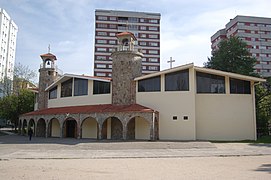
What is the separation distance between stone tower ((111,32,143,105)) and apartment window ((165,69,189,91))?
3389mm

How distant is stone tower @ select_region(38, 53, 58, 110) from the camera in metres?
34.2

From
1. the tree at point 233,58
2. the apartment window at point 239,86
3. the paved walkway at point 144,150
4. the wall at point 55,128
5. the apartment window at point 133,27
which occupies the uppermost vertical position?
the apartment window at point 133,27

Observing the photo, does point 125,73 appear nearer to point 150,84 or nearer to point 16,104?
point 150,84

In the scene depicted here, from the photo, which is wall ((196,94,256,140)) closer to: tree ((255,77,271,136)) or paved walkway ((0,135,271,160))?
paved walkway ((0,135,271,160))

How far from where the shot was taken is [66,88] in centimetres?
3100

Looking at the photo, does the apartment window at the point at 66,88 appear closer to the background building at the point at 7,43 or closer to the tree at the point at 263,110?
the tree at the point at 263,110

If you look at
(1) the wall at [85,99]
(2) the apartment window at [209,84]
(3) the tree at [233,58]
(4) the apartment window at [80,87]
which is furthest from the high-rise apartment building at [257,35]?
(1) the wall at [85,99]

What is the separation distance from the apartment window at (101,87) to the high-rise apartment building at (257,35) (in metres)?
40.7

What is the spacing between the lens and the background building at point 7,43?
202ft

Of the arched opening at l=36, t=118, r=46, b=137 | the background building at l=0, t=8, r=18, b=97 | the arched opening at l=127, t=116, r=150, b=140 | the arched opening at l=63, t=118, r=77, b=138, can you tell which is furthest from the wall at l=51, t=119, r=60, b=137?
the background building at l=0, t=8, r=18, b=97

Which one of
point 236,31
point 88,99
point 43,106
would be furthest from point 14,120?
point 236,31

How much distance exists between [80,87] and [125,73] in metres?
6.40

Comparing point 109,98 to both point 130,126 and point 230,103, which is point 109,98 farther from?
point 230,103

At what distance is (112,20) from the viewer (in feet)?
219
